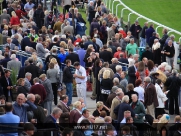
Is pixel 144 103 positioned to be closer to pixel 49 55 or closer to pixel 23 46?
pixel 49 55

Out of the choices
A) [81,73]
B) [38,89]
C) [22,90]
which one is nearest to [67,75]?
[81,73]

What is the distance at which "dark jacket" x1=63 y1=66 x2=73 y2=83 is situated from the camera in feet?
82.8

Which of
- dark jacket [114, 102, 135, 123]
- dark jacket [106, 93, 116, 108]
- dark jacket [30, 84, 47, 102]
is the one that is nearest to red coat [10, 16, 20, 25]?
dark jacket [30, 84, 47, 102]

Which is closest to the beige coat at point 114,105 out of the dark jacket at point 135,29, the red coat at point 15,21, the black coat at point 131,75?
the black coat at point 131,75

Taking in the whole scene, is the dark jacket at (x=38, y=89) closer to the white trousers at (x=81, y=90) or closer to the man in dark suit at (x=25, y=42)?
the white trousers at (x=81, y=90)

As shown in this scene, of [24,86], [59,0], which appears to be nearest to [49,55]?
[24,86]

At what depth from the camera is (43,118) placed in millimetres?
19719

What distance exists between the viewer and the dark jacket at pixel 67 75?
2525 centimetres

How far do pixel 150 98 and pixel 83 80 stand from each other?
9.24 feet

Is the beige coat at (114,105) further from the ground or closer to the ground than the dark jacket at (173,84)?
closer to the ground

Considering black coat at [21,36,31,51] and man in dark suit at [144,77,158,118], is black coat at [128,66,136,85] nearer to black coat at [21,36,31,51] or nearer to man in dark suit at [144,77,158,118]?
man in dark suit at [144,77,158,118]

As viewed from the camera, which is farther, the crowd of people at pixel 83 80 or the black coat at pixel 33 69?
the black coat at pixel 33 69

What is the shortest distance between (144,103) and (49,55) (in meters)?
5.02

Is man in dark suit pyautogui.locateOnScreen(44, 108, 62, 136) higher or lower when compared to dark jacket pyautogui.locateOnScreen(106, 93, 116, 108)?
lower
